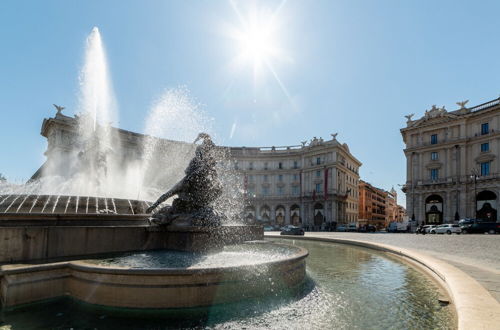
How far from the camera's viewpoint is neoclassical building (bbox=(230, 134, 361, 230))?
2453 inches

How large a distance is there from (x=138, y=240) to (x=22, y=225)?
2.62 meters

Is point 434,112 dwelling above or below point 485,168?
above

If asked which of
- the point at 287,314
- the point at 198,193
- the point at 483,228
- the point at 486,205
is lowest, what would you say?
the point at 483,228

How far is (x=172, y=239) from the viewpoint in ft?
26.9

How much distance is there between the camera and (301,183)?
220 feet

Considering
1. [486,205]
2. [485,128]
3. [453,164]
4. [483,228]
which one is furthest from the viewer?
[453,164]

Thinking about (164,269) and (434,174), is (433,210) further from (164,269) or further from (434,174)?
(164,269)

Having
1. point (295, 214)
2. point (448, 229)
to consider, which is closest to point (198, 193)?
point (448, 229)

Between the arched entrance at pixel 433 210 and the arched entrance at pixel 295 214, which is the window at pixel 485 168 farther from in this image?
the arched entrance at pixel 295 214

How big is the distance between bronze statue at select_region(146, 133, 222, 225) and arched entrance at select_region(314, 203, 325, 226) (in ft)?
188

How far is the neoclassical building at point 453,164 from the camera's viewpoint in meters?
43.1

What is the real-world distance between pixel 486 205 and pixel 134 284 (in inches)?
2091

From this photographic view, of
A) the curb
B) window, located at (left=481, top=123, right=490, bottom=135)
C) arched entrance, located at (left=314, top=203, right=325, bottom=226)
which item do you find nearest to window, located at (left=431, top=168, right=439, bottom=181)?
window, located at (left=481, top=123, right=490, bottom=135)

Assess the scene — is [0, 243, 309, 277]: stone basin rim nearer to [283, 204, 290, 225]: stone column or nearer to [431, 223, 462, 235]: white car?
[431, 223, 462, 235]: white car
